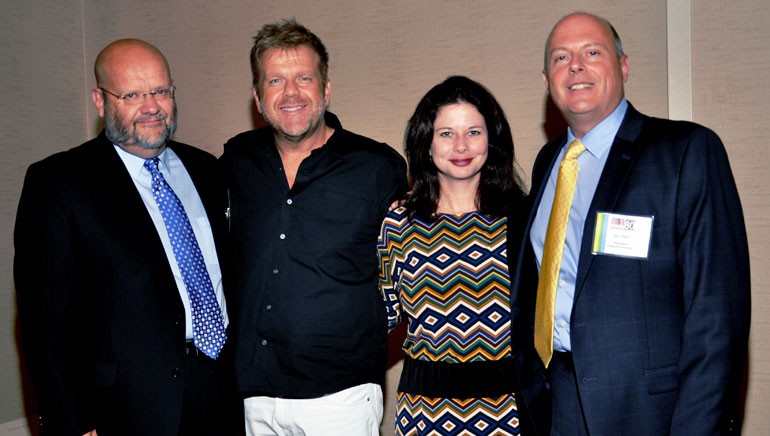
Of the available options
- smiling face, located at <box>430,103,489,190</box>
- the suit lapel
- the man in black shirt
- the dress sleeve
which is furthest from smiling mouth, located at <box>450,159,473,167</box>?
the suit lapel

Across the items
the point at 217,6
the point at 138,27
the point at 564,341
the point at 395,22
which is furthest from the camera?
the point at 138,27

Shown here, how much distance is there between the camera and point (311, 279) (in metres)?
2.76

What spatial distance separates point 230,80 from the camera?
4488mm

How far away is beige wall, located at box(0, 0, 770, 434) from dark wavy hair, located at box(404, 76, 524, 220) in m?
1.04

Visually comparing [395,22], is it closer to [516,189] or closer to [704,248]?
[516,189]

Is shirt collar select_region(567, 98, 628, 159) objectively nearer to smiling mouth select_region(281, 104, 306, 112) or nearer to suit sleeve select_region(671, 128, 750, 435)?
suit sleeve select_region(671, 128, 750, 435)

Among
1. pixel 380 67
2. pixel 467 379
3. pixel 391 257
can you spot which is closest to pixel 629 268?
pixel 467 379

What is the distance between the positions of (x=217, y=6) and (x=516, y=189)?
8.78 feet

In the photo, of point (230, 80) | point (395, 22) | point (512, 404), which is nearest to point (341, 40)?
point (395, 22)

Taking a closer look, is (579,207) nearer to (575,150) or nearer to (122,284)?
(575,150)

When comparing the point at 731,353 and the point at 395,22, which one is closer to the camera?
the point at 731,353

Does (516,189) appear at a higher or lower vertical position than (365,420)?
higher

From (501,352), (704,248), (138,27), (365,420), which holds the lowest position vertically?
(365,420)

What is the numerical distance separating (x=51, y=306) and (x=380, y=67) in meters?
2.29
